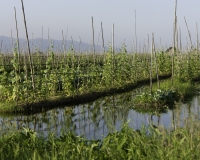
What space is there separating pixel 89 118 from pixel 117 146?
486 centimetres

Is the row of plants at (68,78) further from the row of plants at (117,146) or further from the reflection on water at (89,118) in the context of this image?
the row of plants at (117,146)

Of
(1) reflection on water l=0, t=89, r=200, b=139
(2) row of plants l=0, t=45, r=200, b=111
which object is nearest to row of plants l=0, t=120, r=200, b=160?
(1) reflection on water l=0, t=89, r=200, b=139

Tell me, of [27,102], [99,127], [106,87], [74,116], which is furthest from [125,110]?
[106,87]

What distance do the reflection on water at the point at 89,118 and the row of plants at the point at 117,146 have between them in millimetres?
2180

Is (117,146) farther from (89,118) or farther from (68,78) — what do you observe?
(68,78)

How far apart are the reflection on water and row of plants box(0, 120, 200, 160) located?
2.18 m

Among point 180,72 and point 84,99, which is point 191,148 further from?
point 180,72

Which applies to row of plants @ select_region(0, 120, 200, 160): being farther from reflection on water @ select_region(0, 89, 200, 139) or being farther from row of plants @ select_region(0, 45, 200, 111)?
row of plants @ select_region(0, 45, 200, 111)

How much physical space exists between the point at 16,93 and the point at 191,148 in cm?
792

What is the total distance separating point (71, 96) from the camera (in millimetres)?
12188

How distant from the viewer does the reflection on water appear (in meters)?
7.69

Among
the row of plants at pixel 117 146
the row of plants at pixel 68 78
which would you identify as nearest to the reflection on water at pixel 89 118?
the row of plants at pixel 68 78

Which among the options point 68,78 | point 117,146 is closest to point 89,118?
point 68,78

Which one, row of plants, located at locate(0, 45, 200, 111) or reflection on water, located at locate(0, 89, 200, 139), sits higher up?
row of plants, located at locate(0, 45, 200, 111)
